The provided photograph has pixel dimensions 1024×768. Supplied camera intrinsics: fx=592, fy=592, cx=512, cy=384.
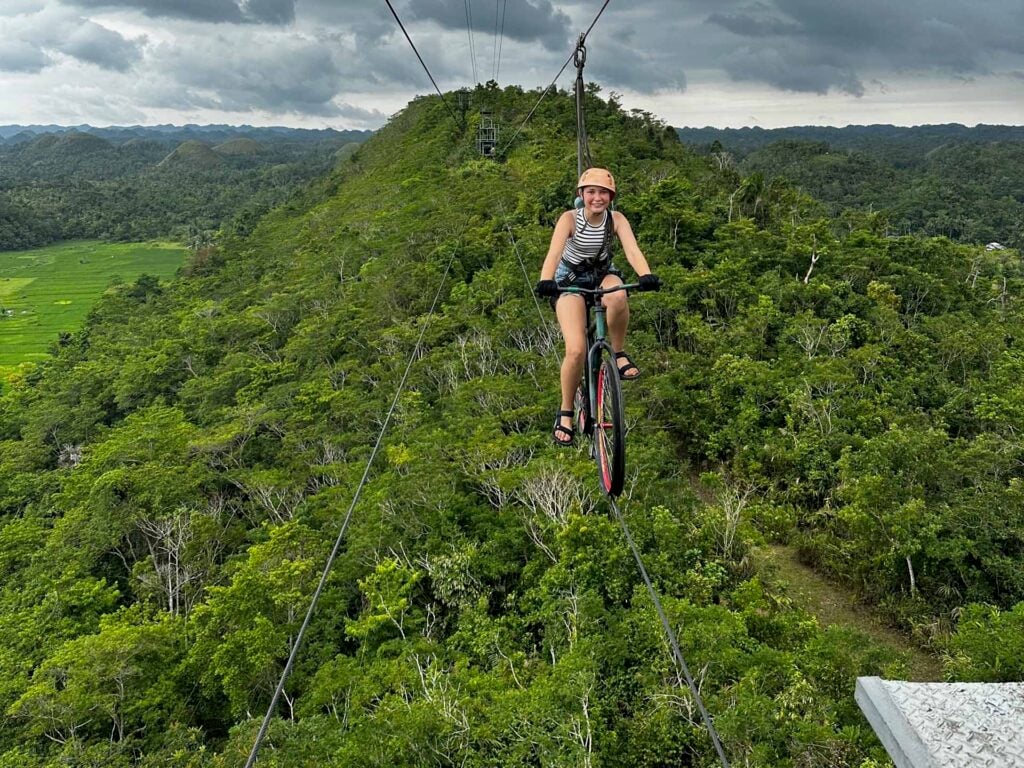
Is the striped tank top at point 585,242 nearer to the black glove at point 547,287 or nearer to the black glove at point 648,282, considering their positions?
the black glove at point 547,287

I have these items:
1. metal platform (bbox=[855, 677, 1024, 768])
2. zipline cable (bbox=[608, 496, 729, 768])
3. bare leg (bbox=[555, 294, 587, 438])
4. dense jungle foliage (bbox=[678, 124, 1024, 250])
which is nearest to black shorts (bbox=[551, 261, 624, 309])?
bare leg (bbox=[555, 294, 587, 438])

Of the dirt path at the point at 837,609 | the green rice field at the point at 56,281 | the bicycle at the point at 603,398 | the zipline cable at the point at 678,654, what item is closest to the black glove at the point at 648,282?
the bicycle at the point at 603,398

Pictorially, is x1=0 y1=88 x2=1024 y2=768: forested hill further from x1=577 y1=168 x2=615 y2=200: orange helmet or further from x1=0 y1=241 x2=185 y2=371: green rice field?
x1=0 y1=241 x2=185 y2=371: green rice field

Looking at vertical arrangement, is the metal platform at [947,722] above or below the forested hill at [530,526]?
above

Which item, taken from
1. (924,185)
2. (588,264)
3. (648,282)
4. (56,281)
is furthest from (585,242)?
(924,185)

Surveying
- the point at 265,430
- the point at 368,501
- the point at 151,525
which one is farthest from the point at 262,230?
the point at 368,501

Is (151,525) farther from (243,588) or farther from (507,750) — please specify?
(507,750)

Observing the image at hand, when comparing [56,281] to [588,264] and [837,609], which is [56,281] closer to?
[588,264]
